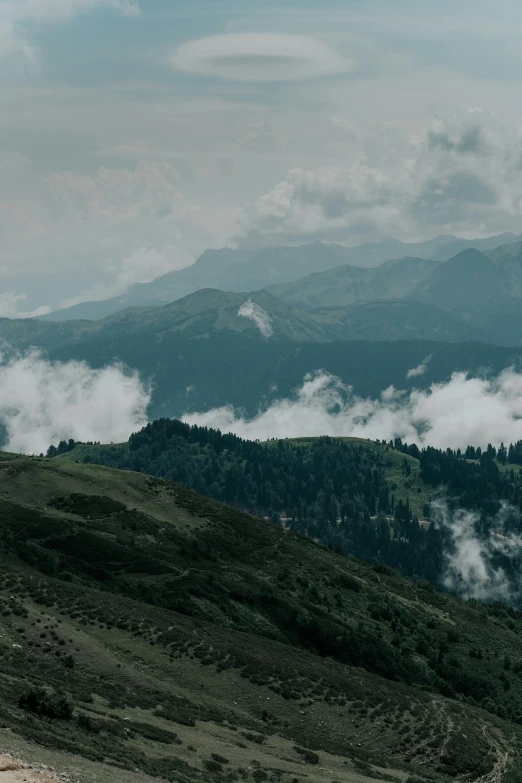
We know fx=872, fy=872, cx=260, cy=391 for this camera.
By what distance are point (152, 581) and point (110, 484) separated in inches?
1836

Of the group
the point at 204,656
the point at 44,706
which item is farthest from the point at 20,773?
the point at 204,656

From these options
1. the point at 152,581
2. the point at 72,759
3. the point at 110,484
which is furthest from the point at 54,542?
the point at 72,759

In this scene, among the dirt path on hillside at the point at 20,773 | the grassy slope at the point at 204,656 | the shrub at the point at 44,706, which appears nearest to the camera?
the dirt path on hillside at the point at 20,773

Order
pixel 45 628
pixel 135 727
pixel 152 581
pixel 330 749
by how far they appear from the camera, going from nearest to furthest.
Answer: pixel 135 727, pixel 330 749, pixel 45 628, pixel 152 581

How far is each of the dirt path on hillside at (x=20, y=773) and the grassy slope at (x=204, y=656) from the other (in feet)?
5.33

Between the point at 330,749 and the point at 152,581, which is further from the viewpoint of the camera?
the point at 152,581

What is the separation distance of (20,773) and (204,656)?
157 ft

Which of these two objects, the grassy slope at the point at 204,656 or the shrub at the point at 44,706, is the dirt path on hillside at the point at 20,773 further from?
the shrub at the point at 44,706

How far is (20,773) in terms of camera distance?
39656 millimetres

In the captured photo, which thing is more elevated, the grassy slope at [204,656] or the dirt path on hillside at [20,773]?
the grassy slope at [204,656]

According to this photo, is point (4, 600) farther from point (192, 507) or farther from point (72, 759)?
point (192, 507)

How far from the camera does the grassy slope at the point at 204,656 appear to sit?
57688 mm

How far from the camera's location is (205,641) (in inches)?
3561

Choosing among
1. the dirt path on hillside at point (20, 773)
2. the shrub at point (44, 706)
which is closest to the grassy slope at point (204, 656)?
the shrub at point (44, 706)
